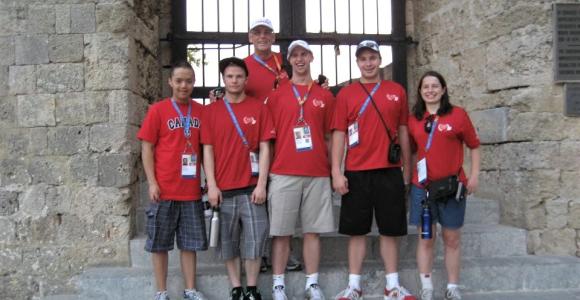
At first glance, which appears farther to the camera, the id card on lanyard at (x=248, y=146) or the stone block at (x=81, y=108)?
the stone block at (x=81, y=108)

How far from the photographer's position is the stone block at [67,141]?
4.41 metres

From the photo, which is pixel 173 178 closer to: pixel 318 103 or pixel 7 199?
pixel 318 103

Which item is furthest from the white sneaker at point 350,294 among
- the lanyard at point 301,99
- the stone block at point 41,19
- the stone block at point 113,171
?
the stone block at point 41,19

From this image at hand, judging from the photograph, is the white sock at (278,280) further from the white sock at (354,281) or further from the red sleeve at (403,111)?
the red sleeve at (403,111)

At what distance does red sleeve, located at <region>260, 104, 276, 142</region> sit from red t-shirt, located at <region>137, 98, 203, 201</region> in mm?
474

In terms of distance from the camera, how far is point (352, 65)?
6.34m

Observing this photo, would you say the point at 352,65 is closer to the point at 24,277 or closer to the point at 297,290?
the point at 297,290

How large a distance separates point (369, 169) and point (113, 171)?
2087 millimetres

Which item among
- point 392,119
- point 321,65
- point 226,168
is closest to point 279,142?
point 226,168

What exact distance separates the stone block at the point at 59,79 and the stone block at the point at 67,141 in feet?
1.07

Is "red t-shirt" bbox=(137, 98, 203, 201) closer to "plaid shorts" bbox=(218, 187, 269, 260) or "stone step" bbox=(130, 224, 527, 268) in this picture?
"plaid shorts" bbox=(218, 187, 269, 260)

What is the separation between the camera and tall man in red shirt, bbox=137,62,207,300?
3.72m

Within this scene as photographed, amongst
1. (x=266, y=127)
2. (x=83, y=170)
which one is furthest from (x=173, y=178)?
(x=83, y=170)

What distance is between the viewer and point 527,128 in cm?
459
